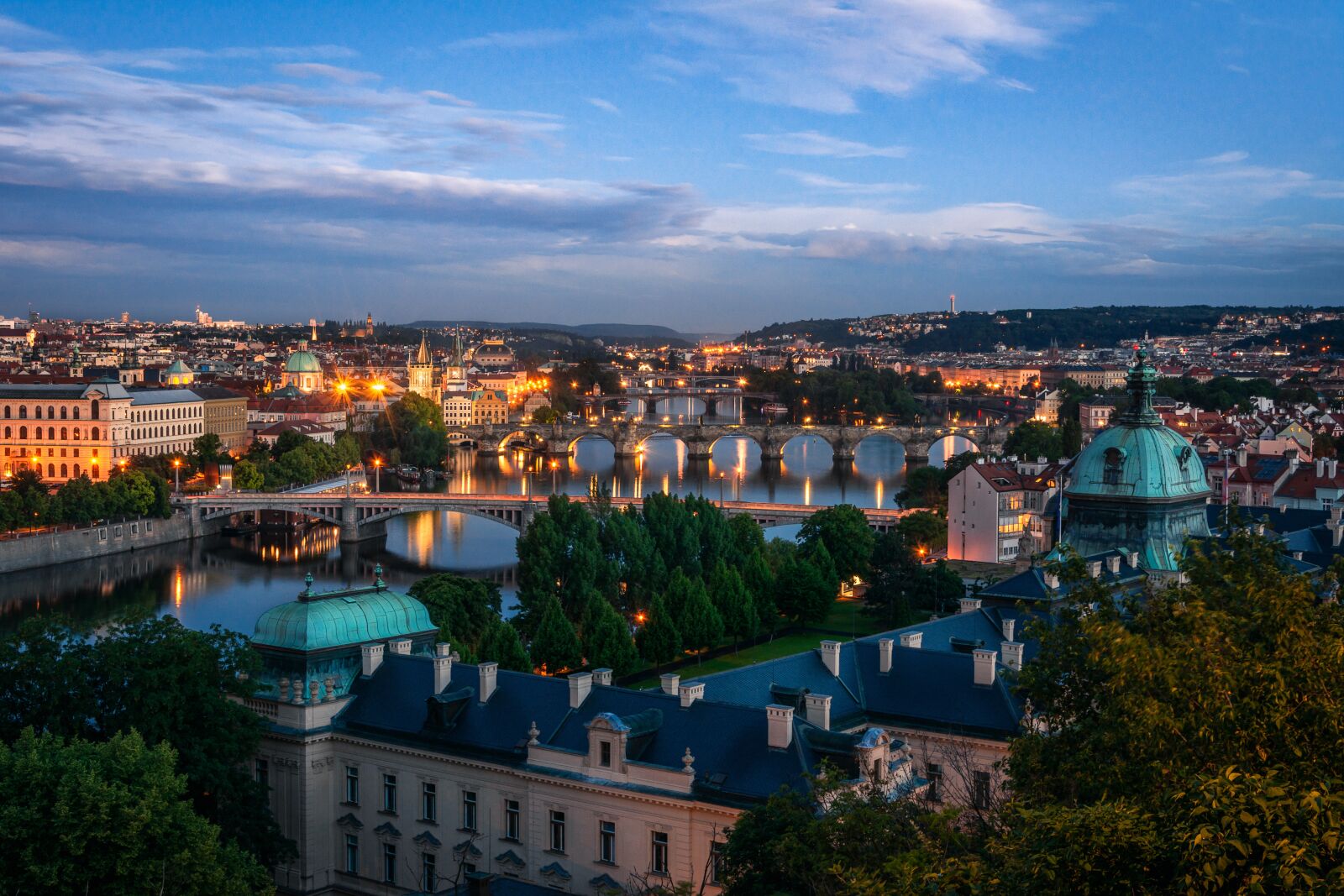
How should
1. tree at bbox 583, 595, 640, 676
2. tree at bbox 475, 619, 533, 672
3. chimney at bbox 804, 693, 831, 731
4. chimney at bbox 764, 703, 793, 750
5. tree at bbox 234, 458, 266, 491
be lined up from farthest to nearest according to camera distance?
tree at bbox 234, 458, 266, 491 → tree at bbox 583, 595, 640, 676 → tree at bbox 475, 619, 533, 672 → chimney at bbox 804, 693, 831, 731 → chimney at bbox 764, 703, 793, 750

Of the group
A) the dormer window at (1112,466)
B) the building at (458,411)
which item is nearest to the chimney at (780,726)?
the dormer window at (1112,466)

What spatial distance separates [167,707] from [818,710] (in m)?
7.66

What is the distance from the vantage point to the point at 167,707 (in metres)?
18.4

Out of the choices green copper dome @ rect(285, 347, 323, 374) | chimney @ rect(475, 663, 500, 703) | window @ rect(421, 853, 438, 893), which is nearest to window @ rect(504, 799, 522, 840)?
window @ rect(421, 853, 438, 893)

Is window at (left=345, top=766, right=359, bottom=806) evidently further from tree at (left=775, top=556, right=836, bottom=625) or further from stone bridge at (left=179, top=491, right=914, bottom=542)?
stone bridge at (left=179, top=491, right=914, bottom=542)

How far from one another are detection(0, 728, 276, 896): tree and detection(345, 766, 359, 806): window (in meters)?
4.16

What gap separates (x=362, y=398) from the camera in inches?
4786

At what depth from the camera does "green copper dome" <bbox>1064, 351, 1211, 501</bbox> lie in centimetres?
2884

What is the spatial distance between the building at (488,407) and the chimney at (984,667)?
104 meters

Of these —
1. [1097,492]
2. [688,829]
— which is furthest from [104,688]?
[1097,492]

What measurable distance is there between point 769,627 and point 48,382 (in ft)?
→ 179

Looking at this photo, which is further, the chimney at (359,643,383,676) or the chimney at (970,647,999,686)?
Result: the chimney at (359,643,383,676)

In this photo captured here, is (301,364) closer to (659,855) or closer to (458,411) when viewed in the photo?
(458,411)

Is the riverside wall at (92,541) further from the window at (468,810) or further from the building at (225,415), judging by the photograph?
the window at (468,810)
